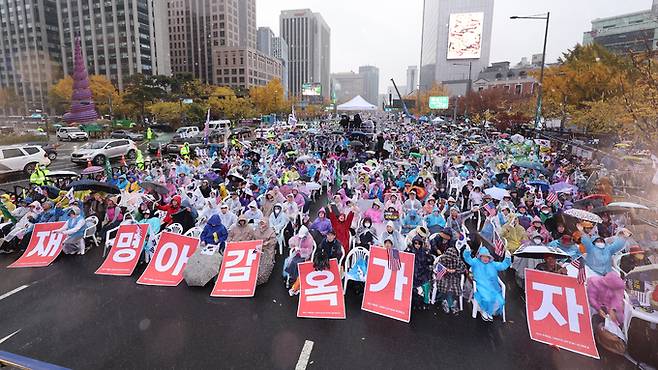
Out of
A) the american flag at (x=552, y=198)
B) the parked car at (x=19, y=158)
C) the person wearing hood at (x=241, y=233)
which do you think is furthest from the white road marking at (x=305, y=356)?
the parked car at (x=19, y=158)

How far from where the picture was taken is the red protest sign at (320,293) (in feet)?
19.9

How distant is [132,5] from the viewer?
311 ft

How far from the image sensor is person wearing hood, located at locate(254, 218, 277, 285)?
283 inches

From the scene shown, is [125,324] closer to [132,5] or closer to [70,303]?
[70,303]

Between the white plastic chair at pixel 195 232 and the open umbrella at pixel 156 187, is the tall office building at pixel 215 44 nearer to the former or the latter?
the open umbrella at pixel 156 187

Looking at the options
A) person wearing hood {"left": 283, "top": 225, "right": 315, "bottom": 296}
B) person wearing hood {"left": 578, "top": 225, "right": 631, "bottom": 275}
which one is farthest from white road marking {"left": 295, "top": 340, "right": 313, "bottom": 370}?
person wearing hood {"left": 578, "top": 225, "right": 631, "bottom": 275}

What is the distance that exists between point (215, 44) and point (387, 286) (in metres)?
132

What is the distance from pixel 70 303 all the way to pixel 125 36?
10974 centimetres

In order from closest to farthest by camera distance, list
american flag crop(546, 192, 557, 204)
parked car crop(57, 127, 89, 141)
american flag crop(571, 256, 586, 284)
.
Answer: american flag crop(571, 256, 586, 284)
american flag crop(546, 192, 557, 204)
parked car crop(57, 127, 89, 141)

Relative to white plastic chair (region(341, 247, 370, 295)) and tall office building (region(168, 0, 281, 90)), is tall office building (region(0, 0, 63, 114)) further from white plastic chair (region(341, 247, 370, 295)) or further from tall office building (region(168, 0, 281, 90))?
white plastic chair (region(341, 247, 370, 295))

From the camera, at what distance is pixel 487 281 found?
5883mm

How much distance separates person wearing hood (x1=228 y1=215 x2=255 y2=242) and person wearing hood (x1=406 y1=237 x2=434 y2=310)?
126 inches

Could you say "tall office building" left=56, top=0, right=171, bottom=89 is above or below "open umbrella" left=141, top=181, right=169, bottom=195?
above

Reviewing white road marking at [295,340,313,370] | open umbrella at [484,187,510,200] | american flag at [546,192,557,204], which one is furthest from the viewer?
american flag at [546,192,557,204]
